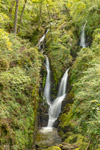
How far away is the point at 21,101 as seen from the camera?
7.20 meters

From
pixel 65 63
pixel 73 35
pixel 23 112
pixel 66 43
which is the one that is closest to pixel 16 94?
pixel 23 112

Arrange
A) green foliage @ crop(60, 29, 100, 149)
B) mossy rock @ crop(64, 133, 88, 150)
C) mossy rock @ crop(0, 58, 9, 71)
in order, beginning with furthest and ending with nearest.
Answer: mossy rock @ crop(64, 133, 88, 150) < mossy rock @ crop(0, 58, 9, 71) < green foliage @ crop(60, 29, 100, 149)

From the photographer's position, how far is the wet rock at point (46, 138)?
870 cm

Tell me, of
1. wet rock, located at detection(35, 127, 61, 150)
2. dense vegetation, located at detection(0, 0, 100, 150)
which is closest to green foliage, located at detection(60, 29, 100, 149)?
dense vegetation, located at detection(0, 0, 100, 150)

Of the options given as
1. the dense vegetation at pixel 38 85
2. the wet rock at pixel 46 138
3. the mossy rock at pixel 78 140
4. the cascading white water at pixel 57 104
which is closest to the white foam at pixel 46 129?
the wet rock at pixel 46 138

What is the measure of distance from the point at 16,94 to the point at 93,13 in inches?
573

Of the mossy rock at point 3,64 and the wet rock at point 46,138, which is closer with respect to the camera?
the mossy rock at point 3,64

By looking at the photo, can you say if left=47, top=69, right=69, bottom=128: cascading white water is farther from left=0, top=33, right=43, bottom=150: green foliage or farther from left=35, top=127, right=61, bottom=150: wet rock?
left=0, top=33, right=43, bottom=150: green foliage

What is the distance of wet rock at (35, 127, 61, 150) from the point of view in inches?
342

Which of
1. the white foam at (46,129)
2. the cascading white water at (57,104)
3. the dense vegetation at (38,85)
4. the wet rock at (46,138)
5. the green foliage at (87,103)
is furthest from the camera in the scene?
the cascading white water at (57,104)

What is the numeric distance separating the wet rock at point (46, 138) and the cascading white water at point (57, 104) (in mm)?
1012

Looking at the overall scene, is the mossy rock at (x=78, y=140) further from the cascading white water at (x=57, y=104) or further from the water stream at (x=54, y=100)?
the cascading white water at (x=57, y=104)

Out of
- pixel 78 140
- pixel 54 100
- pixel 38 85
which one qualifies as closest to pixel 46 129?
pixel 54 100

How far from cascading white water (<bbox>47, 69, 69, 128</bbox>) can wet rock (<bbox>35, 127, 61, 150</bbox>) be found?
3.32 ft
